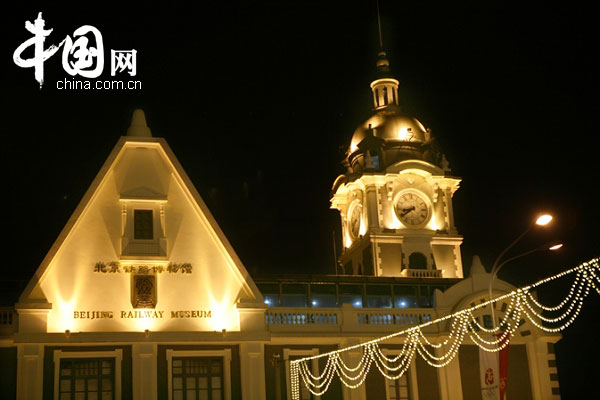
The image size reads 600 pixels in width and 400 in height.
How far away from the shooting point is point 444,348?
132 ft

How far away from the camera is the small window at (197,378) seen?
119 ft

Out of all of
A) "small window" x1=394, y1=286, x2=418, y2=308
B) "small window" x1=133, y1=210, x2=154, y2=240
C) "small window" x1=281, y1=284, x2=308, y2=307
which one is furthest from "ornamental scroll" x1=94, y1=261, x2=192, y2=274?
"small window" x1=394, y1=286, x2=418, y2=308

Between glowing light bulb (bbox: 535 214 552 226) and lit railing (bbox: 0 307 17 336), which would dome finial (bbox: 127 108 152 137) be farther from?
glowing light bulb (bbox: 535 214 552 226)

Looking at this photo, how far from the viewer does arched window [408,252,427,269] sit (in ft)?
186

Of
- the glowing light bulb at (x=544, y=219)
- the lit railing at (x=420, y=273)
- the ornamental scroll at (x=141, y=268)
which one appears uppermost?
the lit railing at (x=420, y=273)

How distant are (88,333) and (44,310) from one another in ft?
5.95

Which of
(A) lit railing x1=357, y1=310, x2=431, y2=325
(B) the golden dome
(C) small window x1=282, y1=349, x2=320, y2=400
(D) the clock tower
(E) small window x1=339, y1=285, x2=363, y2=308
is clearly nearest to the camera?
(C) small window x1=282, y1=349, x2=320, y2=400

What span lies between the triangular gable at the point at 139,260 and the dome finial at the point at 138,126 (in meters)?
0.32

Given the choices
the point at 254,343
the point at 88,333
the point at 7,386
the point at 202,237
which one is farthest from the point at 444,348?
the point at 7,386

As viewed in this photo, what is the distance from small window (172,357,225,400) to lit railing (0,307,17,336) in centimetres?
606

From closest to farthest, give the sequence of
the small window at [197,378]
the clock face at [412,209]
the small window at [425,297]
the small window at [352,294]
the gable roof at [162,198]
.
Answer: the small window at [197,378], the gable roof at [162,198], the small window at [352,294], the small window at [425,297], the clock face at [412,209]

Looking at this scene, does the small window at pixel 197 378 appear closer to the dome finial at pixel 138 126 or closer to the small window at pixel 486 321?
the dome finial at pixel 138 126

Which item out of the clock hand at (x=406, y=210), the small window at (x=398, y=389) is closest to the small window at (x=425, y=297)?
the small window at (x=398, y=389)

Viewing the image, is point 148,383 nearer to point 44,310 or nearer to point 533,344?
point 44,310
